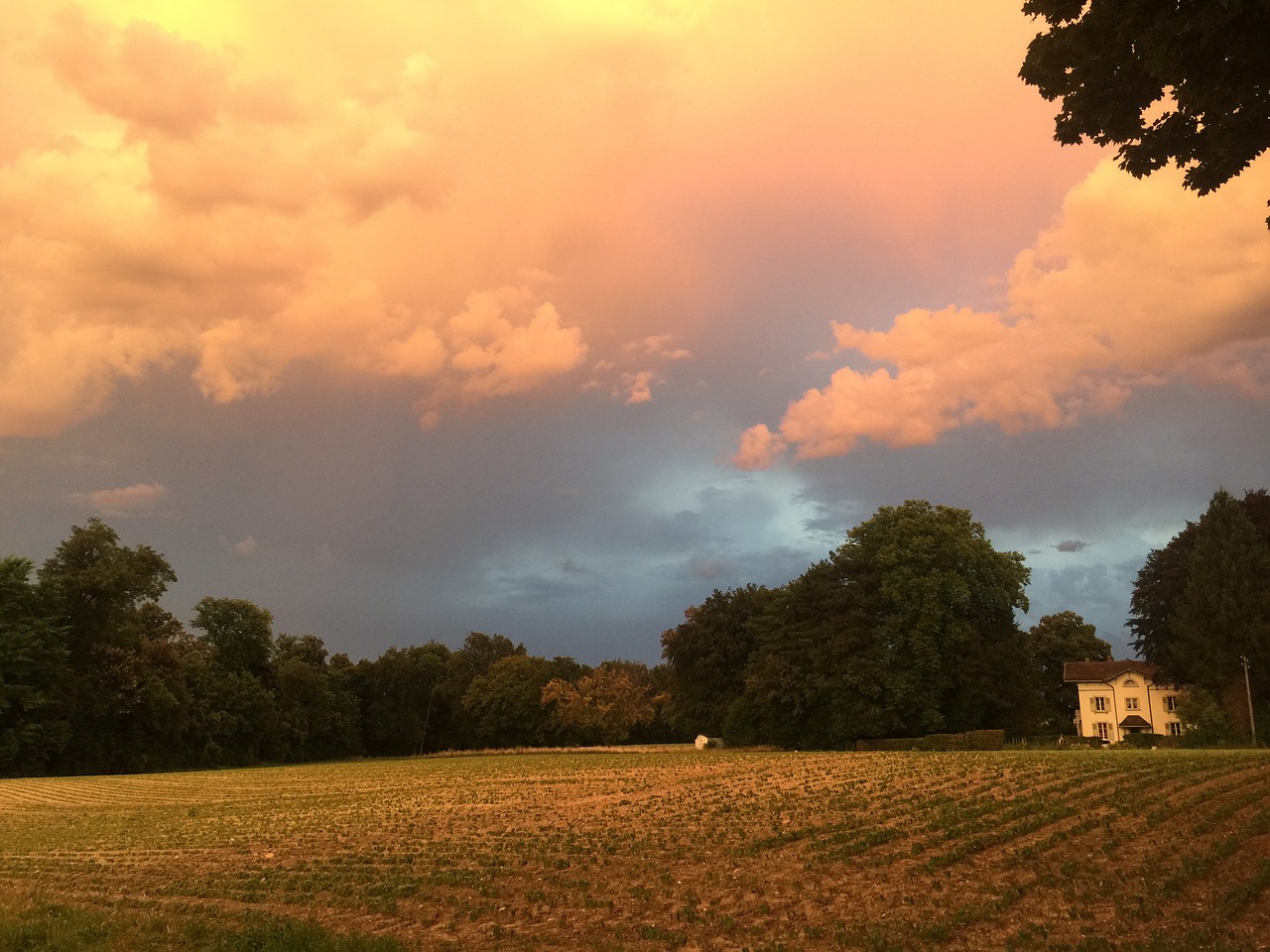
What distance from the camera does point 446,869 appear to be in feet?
54.7

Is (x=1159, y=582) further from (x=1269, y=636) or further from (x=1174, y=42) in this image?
(x=1174, y=42)

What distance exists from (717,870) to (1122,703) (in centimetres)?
8594

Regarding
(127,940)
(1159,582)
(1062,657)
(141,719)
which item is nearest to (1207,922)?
(127,940)

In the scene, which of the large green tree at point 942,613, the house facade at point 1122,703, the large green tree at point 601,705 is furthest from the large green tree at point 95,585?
the house facade at point 1122,703

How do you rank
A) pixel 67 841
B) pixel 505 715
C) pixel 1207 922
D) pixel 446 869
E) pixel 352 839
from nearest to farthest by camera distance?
A: pixel 1207 922
pixel 446 869
pixel 352 839
pixel 67 841
pixel 505 715

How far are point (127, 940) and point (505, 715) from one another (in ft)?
310

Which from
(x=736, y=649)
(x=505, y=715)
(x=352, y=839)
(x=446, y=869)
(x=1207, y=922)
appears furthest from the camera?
(x=505, y=715)

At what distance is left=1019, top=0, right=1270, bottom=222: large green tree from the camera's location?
10.3 m

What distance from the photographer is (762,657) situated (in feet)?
208

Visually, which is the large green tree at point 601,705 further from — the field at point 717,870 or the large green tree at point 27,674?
the field at point 717,870

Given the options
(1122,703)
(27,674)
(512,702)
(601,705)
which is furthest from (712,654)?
(27,674)

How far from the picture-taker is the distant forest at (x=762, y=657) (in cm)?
5328

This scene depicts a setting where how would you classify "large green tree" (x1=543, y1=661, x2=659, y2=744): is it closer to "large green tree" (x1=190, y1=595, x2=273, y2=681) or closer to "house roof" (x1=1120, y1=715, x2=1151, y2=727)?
"large green tree" (x1=190, y1=595, x2=273, y2=681)

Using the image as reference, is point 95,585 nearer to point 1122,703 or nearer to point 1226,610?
point 1226,610
